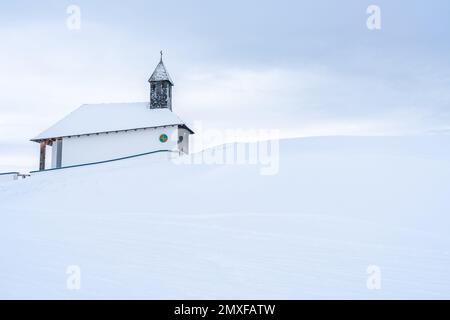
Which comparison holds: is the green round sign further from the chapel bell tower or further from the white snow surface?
the chapel bell tower

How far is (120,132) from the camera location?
23891mm

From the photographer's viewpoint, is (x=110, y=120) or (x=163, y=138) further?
(x=110, y=120)

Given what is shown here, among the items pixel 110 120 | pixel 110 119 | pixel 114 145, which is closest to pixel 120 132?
pixel 114 145

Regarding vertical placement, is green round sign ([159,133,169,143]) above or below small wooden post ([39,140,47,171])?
above

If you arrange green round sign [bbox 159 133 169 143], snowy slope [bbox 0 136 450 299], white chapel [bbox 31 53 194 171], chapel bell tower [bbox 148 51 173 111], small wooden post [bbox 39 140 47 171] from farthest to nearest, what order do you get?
chapel bell tower [bbox 148 51 173 111] → small wooden post [bbox 39 140 47 171] → white chapel [bbox 31 53 194 171] → green round sign [bbox 159 133 169 143] → snowy slope [bbox 0 136 450 299]

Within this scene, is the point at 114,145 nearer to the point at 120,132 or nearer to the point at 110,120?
the point at 120,132

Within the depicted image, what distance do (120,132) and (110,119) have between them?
6.30ft

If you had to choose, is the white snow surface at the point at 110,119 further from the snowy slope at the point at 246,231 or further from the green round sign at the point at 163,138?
the snowy slope at the point at 246,231

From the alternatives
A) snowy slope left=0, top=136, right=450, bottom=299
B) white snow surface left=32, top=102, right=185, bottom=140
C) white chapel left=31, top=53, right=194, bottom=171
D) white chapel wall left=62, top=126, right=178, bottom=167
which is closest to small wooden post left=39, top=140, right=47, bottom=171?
white chapel left=31, top=53, right=194, bottom=171

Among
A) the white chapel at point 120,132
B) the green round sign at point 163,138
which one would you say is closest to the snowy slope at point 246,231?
Result: the green round sign at point 163,138

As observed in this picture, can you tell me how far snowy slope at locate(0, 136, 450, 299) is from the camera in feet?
17.4

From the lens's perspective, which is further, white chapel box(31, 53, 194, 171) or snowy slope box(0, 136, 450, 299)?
white chapel box(31, 53, 194, 171)

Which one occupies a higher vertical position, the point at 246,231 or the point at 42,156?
the point at 42,156
